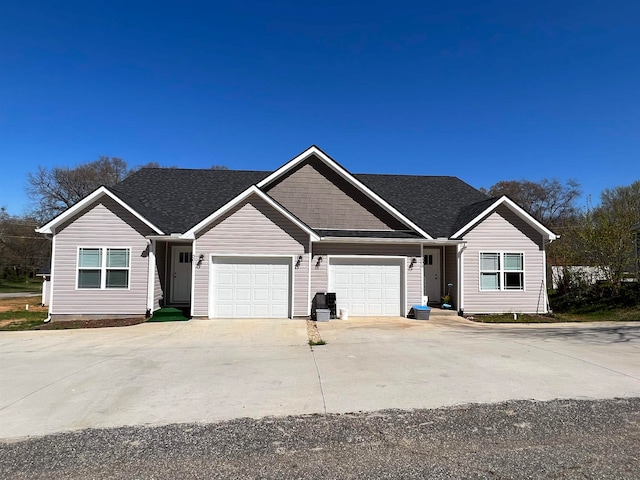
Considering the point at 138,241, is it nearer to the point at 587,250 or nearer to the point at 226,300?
the point at 226,300

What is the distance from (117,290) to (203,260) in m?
3.28

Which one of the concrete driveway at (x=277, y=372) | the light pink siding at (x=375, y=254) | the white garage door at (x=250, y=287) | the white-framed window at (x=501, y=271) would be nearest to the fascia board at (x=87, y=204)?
the white garage door at (x=250, y=287)

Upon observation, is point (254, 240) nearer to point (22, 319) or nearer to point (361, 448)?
point (22, 319)

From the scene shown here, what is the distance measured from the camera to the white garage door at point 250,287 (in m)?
13.8

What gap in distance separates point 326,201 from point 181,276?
6673mm

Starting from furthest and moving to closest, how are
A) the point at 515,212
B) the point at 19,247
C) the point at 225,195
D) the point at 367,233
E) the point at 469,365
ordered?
the point at 19,247 → the point at 225,195 → the point at 515,212 → the point at 367,233 → the point at 469,365

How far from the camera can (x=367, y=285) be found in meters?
14.8

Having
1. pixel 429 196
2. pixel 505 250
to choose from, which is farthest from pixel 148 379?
pixel 429 196

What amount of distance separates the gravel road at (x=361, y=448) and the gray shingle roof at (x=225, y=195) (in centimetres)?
1091

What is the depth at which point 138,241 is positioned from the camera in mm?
13766

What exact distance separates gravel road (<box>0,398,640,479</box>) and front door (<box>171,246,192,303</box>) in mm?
11477

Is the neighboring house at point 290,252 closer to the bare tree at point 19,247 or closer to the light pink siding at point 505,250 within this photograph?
the light pink siding at point 505,250

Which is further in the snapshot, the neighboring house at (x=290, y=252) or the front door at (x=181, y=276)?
the front door at (x=181, y=276)

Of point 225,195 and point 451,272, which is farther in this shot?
point 225,195
